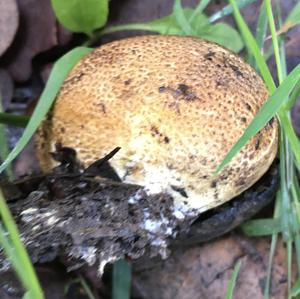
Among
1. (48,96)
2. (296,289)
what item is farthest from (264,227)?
(48,96)

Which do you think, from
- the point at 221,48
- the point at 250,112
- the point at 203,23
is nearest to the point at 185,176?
the point at 250,112

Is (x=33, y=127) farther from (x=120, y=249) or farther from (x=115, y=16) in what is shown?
(x=115, y=16)

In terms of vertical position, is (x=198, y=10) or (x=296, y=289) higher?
(x=198, y=10)

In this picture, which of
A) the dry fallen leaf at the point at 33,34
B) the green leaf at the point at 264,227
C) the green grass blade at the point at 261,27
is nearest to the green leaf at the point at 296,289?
the green leaf at the point at 264,227

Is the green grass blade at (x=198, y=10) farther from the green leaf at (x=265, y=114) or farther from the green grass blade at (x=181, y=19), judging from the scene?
the green leaf at (x=265, y=114)

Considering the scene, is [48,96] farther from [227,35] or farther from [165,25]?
[227,35]

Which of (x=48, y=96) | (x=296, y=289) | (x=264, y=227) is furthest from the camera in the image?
(x=264, y=227)
